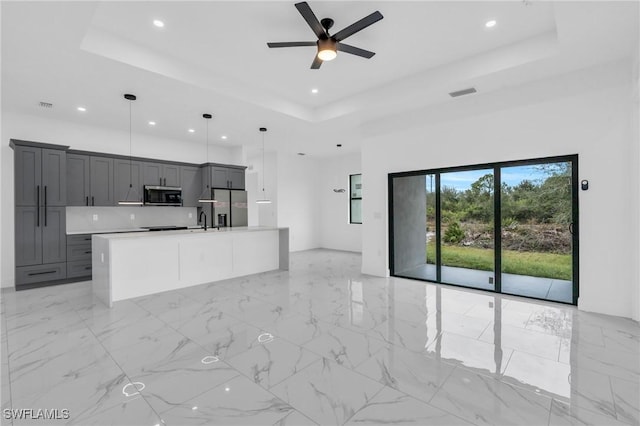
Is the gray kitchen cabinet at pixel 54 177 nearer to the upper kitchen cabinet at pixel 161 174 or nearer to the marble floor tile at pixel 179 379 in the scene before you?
the upper kitchen cabinet at pixel 161 174

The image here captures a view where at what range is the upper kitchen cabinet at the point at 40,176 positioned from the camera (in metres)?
4.92

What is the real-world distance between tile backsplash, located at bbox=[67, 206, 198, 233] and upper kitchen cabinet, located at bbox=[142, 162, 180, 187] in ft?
2.19

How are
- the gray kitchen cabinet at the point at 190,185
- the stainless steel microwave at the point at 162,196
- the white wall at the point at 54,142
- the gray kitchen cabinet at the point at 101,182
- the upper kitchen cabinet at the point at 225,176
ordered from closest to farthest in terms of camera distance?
the white wall at the point at 54,142 < the gray kitchen cabinet at the point at 101,182 < the stainless steel microwave at the point at 162,196 < the gray kitchen cabinet at the point at 190,185 < the upper kitchen cabinet at the point at 225,176

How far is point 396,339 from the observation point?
116 inches

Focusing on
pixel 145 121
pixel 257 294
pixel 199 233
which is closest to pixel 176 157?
pixel 145 121

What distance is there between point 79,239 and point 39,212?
2.42 ft

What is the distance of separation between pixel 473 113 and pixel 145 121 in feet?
19.2

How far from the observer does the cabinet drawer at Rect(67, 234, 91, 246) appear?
5395 mm

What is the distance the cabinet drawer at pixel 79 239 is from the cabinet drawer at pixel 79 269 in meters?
0.35

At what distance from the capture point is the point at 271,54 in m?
3.85

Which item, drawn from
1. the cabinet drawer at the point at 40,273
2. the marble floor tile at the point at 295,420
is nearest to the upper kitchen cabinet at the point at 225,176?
the cabinet drawer at the point at 40,273

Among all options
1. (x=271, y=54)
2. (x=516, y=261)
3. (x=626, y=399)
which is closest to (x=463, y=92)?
(x=516, y=261)

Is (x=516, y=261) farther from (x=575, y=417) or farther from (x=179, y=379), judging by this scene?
(x=179, y=379)

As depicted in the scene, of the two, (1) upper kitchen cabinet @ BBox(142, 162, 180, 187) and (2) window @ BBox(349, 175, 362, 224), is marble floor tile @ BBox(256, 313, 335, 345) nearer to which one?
(1) upper kitchen cabinet @ BBox(142, 162, 180, 187)
